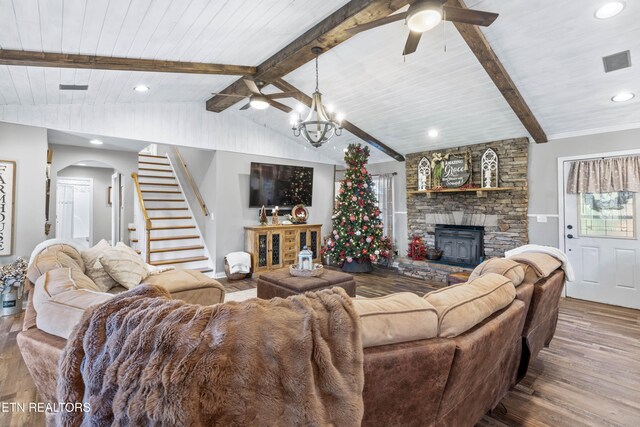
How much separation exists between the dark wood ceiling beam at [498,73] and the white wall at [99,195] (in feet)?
30.3

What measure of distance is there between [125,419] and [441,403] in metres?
1.12

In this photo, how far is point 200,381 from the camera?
0.79 meters

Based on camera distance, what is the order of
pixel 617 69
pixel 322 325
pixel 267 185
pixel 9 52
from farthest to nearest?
pixel 267 185 → pixel 617 69 → pixel 9 52 → pixel 322 325

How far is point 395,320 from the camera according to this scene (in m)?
1.13

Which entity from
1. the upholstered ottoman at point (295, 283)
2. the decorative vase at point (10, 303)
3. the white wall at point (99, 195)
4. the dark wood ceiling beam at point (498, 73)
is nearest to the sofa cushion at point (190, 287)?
the upholstered ottoman at point (295, 283)

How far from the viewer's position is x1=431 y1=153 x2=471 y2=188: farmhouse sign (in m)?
5.52

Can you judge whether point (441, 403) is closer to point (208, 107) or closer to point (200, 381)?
point (200, 381)

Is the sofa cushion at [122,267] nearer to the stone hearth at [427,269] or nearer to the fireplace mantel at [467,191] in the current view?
the stone hearth at [427,269]

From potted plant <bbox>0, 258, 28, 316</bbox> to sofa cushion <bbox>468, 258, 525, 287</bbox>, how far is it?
4.68 metres

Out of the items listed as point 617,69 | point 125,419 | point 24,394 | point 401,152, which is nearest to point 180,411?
point 125,419

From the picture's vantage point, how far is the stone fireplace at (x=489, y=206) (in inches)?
196

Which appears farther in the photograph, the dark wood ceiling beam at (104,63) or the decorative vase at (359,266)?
the decorative vase at (359,266)

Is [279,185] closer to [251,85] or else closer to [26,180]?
[251,85]

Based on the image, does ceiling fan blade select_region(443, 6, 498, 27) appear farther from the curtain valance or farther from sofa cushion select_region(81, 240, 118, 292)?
sofa cushion select_region(81, 240, 118, 292)
